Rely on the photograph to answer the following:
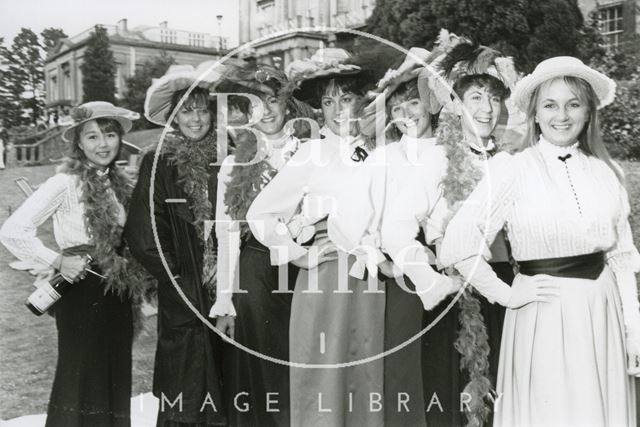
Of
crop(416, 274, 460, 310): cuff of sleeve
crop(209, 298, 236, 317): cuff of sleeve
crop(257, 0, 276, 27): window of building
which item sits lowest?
crop(209, 298, 236, 317): cuff of sleeve

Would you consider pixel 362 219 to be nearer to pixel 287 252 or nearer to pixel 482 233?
pixel 287 252

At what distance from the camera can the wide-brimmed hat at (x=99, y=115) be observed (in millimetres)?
3764

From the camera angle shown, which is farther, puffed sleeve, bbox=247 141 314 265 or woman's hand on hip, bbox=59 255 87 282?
woman's hand on hip, bbox=59 255 87 282

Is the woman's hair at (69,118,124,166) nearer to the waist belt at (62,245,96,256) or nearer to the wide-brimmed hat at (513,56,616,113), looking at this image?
the waist belt at (62,245,96,256)

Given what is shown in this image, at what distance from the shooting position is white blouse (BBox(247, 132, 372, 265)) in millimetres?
3516

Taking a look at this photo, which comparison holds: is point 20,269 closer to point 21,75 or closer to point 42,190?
point 42,190

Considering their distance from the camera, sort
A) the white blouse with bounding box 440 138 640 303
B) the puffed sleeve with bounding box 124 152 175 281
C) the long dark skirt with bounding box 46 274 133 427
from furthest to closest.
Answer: the long dark skirt with bounding box 46 274 133 427 → the puffed sleeve with bounding box 124 152 175 281 → the white blouse with bounding box 440 138 640 303

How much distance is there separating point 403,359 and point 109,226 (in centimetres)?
171

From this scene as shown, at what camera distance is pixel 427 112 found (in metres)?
3.57

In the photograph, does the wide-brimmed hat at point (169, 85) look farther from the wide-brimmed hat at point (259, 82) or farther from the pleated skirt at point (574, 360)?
the pleated skirt at point (574, 360)

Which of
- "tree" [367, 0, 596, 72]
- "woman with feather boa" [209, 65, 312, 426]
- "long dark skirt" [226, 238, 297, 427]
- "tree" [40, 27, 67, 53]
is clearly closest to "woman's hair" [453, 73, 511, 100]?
"tree" [367, 0, 596, 72]

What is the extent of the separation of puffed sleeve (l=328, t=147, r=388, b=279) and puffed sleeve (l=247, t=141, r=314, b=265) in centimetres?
21

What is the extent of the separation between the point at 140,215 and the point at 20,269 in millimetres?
768

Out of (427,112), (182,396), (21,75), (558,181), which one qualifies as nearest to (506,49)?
(427,112)
